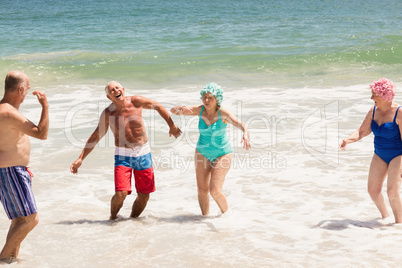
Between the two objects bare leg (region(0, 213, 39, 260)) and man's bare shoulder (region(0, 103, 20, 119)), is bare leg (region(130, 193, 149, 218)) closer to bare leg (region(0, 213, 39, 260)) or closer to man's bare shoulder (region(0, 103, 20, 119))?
bare leg (region(0, 213, 39, 260))

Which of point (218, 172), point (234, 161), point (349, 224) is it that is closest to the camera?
point (218, 172)

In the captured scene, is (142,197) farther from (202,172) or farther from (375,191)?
(375,191)

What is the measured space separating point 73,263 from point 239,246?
1.67 meters

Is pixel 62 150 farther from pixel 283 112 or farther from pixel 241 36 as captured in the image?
pixel 241 36

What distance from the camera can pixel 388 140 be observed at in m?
5.45

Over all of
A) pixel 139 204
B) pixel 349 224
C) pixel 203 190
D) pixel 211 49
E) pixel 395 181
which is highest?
pixel 211 49

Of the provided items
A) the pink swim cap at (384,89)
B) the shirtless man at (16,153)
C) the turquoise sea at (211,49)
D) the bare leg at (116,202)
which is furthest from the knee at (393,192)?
the turquoise sea at (211,49)

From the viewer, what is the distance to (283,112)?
38.9 ft

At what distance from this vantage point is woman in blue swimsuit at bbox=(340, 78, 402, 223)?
5.36m

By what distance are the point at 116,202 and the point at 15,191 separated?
5.12 ft

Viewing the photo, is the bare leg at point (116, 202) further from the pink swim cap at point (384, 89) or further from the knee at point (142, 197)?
the pink swim cap at point (384, 89)

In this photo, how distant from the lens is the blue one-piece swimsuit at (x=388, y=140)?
5410 millimetres

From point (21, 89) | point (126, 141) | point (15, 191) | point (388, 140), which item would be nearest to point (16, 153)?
point (15, 191)

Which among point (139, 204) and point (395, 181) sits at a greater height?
point (395, 181)
